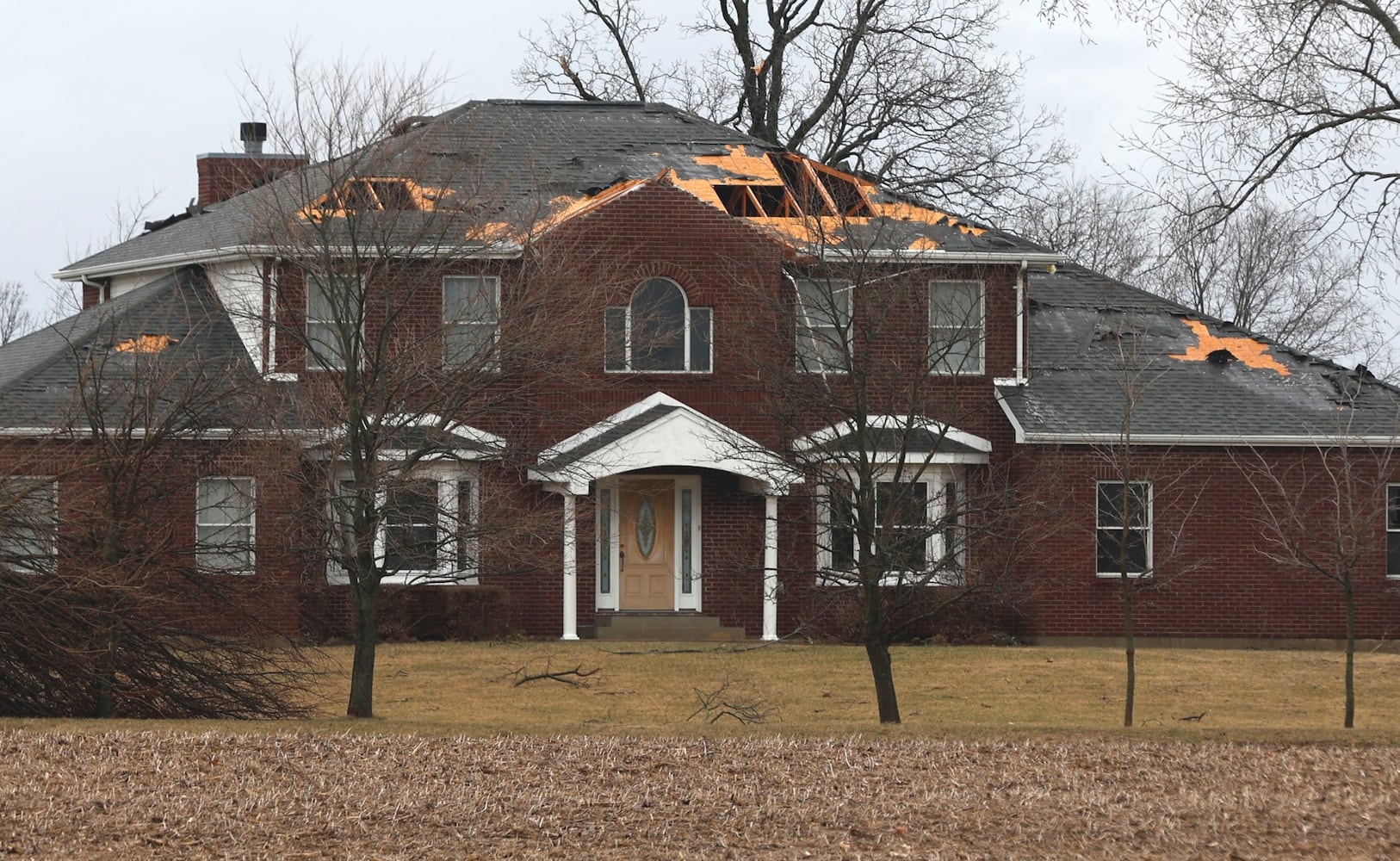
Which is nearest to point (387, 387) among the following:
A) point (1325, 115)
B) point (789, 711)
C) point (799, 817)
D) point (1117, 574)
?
point (789, 711)

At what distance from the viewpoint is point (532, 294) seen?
16.9m

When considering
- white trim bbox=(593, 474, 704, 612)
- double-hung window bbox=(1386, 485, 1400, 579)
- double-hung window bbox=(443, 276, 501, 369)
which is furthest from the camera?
double-hung window bbox=(1386, 485, 1400, 579)

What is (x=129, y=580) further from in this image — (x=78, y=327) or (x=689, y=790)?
(x=78, y=327)

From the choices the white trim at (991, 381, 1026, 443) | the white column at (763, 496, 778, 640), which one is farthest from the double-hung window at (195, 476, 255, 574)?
the white trim at (991, 381, 1026, 443)

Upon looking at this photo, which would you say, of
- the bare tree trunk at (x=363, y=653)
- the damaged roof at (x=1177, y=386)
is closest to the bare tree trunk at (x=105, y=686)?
the bare tree trunk at (x=363, y=653)

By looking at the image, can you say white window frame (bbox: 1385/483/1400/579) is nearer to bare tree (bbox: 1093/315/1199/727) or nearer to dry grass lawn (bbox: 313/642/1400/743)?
dry grass lawn (bbox: 313/642/1400/743)

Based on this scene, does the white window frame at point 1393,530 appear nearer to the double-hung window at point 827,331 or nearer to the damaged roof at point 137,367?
the double-hung window at point 827,331

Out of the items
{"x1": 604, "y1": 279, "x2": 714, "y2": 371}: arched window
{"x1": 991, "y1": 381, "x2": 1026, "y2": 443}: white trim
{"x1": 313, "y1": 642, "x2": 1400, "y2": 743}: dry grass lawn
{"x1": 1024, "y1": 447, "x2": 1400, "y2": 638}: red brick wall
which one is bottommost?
{"x1": 313, "y1": 642, "x2": 1400, "y2": 743}: dry grass lawn

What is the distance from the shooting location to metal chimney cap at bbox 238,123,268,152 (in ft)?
103

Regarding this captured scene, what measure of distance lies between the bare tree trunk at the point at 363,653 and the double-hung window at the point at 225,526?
3.50 ft

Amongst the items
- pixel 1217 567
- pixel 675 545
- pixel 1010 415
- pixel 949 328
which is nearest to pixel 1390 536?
pixel 1217 567

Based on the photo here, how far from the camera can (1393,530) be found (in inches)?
979

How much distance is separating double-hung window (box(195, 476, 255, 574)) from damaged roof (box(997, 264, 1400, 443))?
1050 centimetres

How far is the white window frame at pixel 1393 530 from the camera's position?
24.8 m
